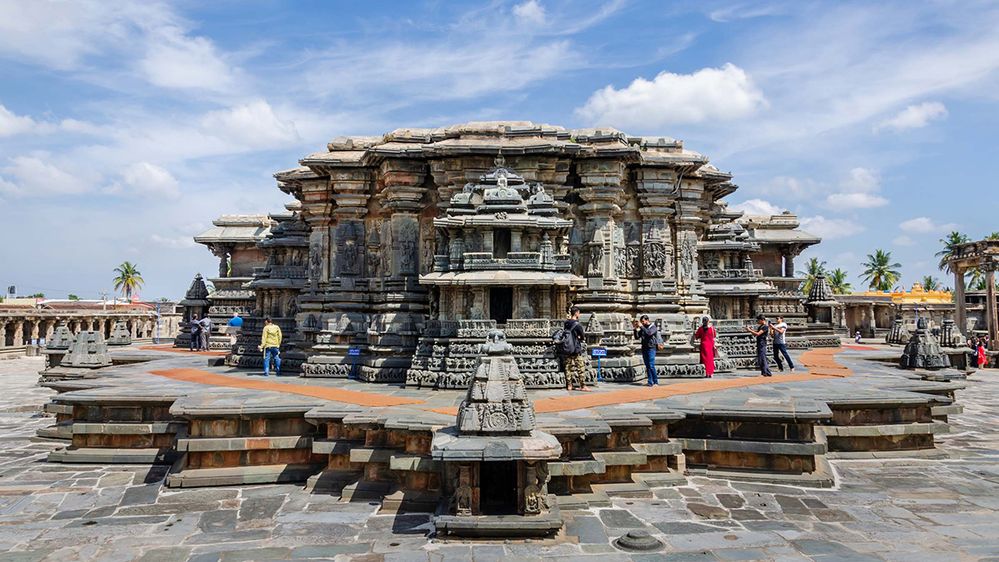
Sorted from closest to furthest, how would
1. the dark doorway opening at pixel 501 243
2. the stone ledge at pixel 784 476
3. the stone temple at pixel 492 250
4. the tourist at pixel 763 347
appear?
the stone ledge at pixel 784 476, the stone temple at pixel 492 250, the dark doorway opening at pixel 501 243, the tourist at pixel 763 347

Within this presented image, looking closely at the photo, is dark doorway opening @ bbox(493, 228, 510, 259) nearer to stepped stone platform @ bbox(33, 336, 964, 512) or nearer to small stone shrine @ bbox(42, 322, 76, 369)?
stepped stone platform @ bbox(33, 336, 964, 512)

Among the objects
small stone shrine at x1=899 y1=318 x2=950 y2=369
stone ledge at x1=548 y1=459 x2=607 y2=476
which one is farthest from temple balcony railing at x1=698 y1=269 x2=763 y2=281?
stone ledge at x1=548 y1=459 x2=607 y2=476

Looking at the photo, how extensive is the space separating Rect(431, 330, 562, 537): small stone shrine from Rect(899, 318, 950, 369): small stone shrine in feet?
46.0

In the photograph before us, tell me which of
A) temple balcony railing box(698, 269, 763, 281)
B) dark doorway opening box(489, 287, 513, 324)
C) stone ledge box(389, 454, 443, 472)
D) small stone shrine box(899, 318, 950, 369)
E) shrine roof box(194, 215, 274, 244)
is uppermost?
shrine roof box(194, 215, 274, 244)

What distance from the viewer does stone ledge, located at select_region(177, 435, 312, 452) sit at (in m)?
8.84

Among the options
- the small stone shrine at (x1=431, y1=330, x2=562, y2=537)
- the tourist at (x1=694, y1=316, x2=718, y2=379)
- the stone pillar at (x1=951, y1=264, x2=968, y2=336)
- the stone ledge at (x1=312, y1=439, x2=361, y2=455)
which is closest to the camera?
the small stone shrine at (x1=431, y1=330, x2=562, y2=537)

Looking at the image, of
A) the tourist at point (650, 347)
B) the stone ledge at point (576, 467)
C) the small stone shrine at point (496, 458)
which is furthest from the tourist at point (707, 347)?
the small stone shrine at point (496, 458)

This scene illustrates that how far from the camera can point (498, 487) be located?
25.1 feet

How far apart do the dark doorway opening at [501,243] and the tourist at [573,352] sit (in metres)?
2.13

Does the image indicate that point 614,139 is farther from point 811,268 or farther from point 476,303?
point 811,268

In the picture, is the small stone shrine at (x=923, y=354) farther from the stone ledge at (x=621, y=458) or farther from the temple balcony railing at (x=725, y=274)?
the stone ledge at (x=621, y=458)

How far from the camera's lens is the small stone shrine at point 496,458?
21.5 ft

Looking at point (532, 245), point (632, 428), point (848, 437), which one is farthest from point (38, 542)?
point (848, 437)

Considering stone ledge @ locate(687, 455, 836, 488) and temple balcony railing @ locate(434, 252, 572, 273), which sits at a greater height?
temple balcony railing @ locate(434, 252, 572, 273)
